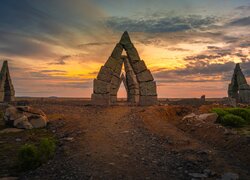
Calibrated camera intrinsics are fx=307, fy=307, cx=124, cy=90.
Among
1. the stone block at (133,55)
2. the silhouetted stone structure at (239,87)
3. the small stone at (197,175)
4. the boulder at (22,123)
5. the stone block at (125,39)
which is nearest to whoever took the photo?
the small stone at (197,175)

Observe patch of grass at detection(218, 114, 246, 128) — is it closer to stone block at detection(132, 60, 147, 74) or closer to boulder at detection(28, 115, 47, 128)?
boulder at detection(28, 115, 47, 128)

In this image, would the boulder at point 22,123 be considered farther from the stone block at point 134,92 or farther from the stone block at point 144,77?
the stone block at point 134,92

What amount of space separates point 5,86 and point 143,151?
29.2 m

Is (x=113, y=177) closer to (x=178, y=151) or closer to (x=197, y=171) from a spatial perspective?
(x=197, y=171)

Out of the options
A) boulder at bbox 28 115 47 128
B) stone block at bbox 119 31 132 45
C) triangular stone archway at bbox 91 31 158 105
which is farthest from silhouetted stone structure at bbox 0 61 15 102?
boulder at bbox 28 115 47 128

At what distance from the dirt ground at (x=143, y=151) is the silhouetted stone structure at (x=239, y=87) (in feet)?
64.4

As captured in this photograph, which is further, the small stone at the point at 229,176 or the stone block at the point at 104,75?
the stone block at the point at 104,75

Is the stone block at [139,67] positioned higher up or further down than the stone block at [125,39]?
further down

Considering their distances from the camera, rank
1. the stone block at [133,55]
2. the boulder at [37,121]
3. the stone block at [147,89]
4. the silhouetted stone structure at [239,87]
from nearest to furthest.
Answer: the boulder at [37,121]
the stone block at [147,89]
the stone block at [133,55]
the silhouetted stone structure at [239,87]

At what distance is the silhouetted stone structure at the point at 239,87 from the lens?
3128 cm

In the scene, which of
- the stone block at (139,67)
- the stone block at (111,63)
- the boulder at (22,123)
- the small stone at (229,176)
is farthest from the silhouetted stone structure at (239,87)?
the small stone at (229,176)

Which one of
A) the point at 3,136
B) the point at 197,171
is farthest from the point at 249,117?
the point at 3,136

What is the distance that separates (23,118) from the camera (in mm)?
13438

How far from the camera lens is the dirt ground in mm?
7676
